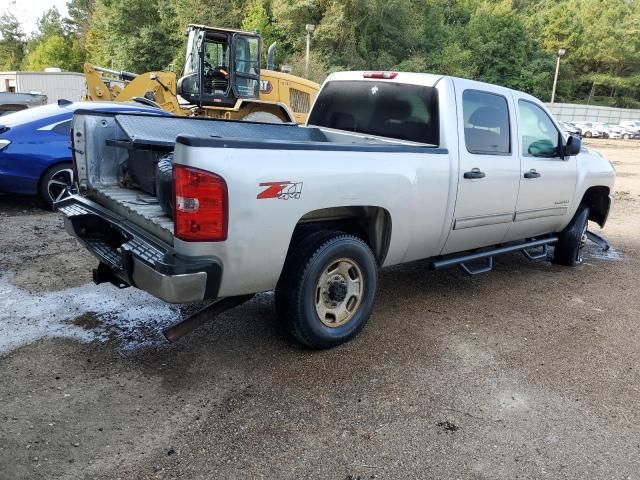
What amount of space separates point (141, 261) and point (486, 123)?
130 inches

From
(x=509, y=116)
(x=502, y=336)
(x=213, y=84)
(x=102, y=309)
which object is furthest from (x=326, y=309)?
(x=213, y=84)

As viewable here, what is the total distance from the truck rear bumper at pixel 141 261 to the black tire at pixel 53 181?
4.24 m

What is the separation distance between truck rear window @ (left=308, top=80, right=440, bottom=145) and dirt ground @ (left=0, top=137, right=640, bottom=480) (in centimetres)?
158

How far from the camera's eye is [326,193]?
3596mm

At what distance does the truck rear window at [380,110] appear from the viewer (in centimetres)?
467

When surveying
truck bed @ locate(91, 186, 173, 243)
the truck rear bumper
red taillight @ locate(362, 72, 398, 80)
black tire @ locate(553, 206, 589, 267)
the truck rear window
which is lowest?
black tire @ locate(553, 206, 589, 267)

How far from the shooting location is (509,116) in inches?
206

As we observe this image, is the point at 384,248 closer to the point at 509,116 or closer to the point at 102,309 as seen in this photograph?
the point at 509,116

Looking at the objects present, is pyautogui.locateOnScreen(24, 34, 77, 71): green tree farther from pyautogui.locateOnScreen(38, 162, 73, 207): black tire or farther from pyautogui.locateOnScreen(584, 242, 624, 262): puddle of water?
pyautogui.locateOnScreen(584, 242, 624, 262): puddle of water

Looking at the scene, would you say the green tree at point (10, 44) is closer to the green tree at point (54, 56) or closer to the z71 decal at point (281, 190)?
the green tree at point (54, 56)

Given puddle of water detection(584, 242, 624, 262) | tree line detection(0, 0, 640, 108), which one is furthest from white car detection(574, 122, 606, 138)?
puddle of water detection(584, 242, 624, 262)

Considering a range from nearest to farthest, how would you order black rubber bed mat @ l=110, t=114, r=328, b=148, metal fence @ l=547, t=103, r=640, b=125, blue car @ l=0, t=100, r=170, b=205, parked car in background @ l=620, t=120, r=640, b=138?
black rubber bed mat @ l=110, t=114, r=328, b=148 → blue car @ l=0, t=100, r=170, b=205 → parked car in background @ l=620, t=120, r=640, b=138 → metal fence @ l=547, t=103, r=640, b=125

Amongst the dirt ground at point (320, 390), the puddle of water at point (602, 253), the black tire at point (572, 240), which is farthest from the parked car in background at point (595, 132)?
the dirt ground at point (320, 390)

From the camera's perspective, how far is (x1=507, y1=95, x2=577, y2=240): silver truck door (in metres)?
5.36
